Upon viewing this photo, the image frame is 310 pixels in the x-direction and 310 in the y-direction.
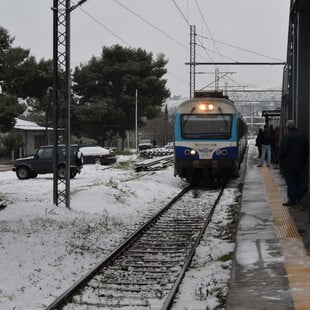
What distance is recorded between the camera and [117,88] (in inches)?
2131

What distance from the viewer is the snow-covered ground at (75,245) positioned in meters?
6.99

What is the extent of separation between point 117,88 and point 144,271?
4651cm

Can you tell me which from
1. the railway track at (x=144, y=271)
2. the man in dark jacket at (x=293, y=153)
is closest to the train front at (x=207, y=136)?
the railway track at (x=144, y=271)

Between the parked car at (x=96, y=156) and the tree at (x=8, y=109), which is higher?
the tree at (x=8, y=109)

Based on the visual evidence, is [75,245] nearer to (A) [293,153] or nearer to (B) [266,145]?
(A) [293,153]

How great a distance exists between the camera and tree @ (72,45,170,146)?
52.2 meters

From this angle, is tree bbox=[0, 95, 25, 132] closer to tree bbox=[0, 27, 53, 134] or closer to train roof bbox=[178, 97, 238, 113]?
tree bbox=[0, 27, 53, 134]

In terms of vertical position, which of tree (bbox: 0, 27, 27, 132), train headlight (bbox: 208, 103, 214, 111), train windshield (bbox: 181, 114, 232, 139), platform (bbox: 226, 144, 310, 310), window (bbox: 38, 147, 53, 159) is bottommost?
platform (bbox: 226, 144, 310, 310)

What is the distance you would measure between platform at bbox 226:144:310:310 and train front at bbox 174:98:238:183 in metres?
5.04

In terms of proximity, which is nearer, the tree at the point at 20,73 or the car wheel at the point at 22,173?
the car wheel at the point at 22,173

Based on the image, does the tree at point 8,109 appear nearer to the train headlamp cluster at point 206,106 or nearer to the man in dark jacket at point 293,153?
the train headlamp cluster at point 206,106

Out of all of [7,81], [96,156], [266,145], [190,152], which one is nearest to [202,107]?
[190,152]

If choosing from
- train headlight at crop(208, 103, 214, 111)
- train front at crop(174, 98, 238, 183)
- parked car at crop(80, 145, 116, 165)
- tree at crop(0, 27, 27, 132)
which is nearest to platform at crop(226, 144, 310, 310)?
train front at crop(174, 98, 238, 183)

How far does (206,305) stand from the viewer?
253 inches
